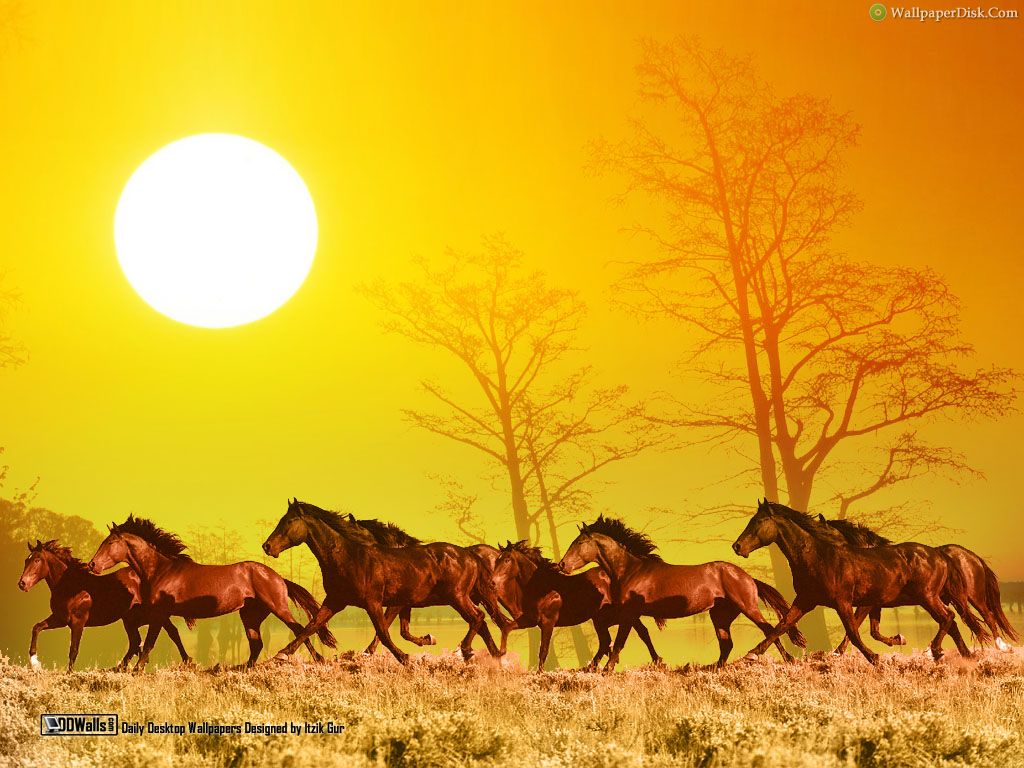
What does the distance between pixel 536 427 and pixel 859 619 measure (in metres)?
16.0

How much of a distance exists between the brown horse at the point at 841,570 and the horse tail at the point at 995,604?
98cm

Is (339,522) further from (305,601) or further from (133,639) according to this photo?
(133,639)

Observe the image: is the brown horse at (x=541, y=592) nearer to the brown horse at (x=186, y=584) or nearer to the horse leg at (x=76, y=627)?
the brown horse at (x=186, y=584)

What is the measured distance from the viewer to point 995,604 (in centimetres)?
1756

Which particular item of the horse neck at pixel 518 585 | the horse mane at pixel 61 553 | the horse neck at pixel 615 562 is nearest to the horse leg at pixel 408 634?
the horse neck at pixel 518 585

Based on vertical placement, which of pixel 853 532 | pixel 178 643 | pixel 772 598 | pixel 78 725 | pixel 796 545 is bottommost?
pixel 78 725

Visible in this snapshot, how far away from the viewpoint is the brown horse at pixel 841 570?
15.6 metres

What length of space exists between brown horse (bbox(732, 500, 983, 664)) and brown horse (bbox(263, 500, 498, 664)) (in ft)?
13.8

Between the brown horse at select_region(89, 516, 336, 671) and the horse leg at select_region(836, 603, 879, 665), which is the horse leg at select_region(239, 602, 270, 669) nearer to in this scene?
the brown horse at select_region(89, 516, 336, 671)

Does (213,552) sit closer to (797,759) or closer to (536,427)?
(536,427)

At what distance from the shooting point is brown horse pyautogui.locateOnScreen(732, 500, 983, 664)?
1555cm

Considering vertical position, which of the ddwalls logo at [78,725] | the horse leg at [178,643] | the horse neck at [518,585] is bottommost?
the ddwalls logo at [78,725]

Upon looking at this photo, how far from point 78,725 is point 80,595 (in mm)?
4835

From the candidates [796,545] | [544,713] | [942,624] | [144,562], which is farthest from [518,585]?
[942,624]
